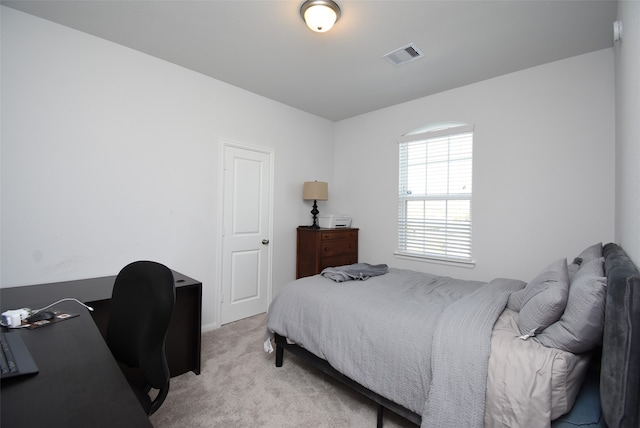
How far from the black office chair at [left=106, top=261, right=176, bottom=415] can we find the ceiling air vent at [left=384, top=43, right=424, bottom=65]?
8.47 feet

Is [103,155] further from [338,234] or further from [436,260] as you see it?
[436,260]

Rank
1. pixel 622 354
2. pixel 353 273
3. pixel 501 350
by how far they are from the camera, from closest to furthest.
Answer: pixel 622 354 < pixel 501 350 < pixel 353 273

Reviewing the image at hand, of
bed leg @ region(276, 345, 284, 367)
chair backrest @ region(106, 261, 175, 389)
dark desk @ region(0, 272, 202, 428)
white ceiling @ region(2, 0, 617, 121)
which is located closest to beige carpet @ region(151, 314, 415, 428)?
bed leg @ region(276, 345, 284, 367)

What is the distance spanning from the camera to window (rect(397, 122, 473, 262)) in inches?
131

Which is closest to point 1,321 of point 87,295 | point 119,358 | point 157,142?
point 119,358

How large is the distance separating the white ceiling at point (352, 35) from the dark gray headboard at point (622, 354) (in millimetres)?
2003

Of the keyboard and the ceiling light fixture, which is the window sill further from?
the keyboard

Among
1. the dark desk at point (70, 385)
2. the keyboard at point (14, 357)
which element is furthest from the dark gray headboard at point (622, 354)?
the keyboard at point (14, 357)

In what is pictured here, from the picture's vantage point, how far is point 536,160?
285 centimetres

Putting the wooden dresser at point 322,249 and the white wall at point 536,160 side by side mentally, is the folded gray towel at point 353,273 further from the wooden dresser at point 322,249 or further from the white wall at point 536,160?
the white wall at point 536,160

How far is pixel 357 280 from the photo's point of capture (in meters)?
2.57

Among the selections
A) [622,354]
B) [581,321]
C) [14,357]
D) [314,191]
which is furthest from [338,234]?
[14,357]

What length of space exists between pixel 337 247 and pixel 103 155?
2.77m

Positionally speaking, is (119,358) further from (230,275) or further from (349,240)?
(349,240)
